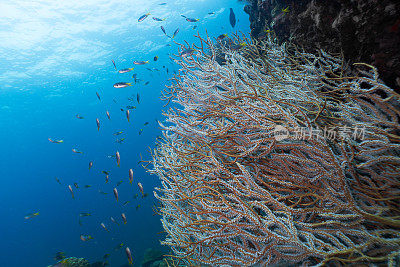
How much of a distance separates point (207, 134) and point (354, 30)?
2621 mm

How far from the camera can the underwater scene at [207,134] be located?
1.69 meters

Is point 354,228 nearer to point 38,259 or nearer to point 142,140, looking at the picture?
point 38,259

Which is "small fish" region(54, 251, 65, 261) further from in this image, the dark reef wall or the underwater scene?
the dark reef wall

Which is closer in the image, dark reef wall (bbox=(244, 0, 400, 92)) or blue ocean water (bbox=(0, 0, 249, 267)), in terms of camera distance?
dark reef wall (bbox=(244, 0, 400, 92))

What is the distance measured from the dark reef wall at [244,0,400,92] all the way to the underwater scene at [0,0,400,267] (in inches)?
0.7

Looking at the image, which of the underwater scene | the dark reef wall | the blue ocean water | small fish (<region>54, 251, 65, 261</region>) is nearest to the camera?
the underwater scene

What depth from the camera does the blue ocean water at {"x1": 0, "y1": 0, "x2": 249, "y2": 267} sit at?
1939 cm

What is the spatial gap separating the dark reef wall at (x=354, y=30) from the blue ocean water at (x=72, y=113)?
12.7 ft

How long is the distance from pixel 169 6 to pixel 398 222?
30.0 m

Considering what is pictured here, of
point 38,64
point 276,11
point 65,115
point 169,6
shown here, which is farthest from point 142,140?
point 276,11

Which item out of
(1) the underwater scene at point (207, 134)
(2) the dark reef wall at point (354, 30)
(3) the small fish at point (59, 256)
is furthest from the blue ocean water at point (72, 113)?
(2) the dark reef wall at point (354, 30)

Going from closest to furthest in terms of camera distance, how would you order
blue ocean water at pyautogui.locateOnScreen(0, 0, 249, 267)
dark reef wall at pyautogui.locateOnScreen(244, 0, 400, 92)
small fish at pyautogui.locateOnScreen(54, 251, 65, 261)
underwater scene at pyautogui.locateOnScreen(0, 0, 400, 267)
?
1. underwater scene at pyautogui.locateOnScreen(0, 0, 400, 267)
2. dark reef wall at pyautogui.locateOnScreen(244, 0, 400, 92)
3. small fish at pyautogui.locateOnScreen(54, 251, 65, 261)
4. blue ocean water at pyautogui.locateOnScreen(0, 0, 249, 267)

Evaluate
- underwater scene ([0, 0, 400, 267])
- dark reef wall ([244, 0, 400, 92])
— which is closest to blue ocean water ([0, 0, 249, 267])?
underwater scene ([0, 0, 400, 267])

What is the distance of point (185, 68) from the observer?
405cm
